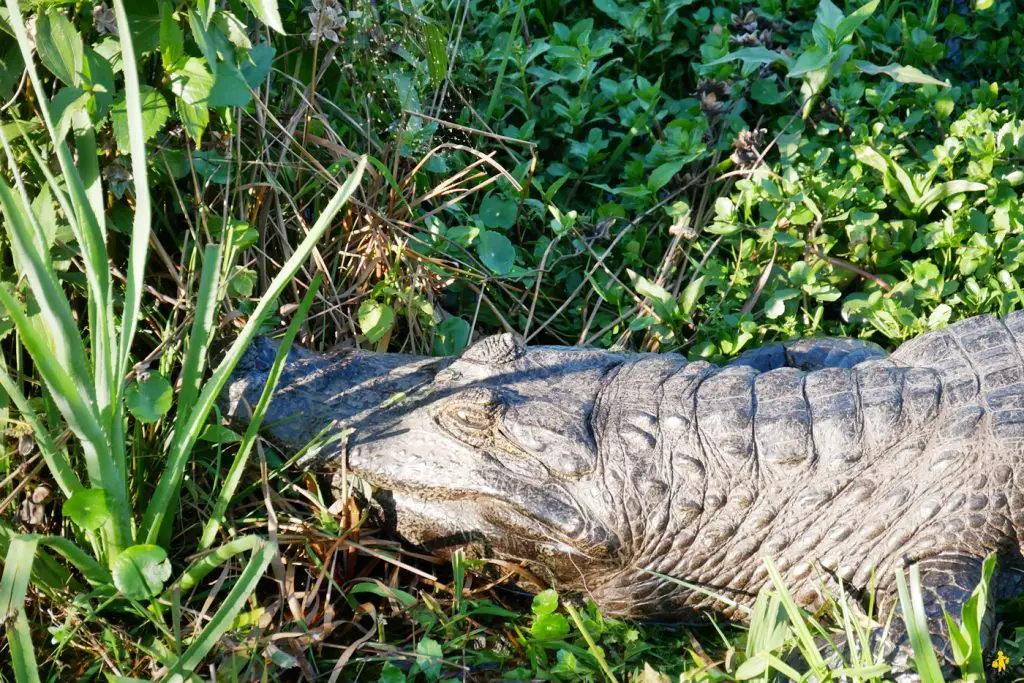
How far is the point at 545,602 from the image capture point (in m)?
2.68

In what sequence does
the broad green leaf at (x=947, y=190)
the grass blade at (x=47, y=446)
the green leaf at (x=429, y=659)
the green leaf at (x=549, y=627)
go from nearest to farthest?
the grass blade at (x=47, y=446)
the green leaf at (x=429, y=659)
the green leaf at (x=549, y=627)
the broad green leaf at (x=947, y=190)

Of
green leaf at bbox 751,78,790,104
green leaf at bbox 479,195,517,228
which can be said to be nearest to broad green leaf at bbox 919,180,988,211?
green leaf at bbox 751,78,790,104

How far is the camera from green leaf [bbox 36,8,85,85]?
2.29m

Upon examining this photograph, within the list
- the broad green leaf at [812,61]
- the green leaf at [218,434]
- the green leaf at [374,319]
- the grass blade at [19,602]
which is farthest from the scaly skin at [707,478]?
the broad green leaf at [812,61]

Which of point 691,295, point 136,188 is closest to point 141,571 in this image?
point 136,188

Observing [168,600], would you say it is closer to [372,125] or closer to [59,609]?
[59,609]

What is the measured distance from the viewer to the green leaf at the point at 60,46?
2.29m

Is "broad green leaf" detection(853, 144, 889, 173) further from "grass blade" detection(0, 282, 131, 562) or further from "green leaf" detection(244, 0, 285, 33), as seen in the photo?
"grass blade" detection(0, 282, 131, 562)

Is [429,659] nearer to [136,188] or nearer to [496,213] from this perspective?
[136,188]

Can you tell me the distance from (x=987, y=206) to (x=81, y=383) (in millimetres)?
3224

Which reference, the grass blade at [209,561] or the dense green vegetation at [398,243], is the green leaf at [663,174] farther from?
the grass blade at [209,561]

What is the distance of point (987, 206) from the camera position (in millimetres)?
3824

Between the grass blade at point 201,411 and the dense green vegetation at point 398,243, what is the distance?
10 millimetres

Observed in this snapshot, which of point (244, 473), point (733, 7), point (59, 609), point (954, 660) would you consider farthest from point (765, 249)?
point (59, 609)
